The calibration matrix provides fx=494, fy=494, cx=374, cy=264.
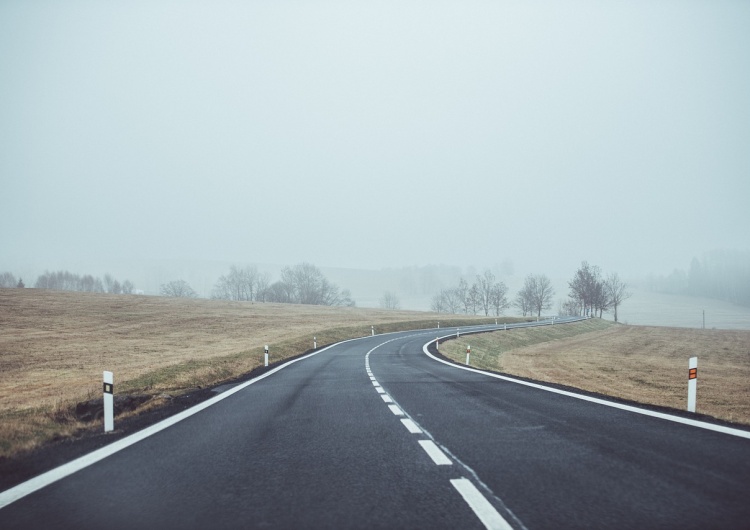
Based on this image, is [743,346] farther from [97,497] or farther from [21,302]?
[21,302]

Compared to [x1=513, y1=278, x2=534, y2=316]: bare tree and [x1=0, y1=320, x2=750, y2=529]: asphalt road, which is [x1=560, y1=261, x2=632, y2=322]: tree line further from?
[x1=0, y1=320, x2=750, y2=529]: asphalt road

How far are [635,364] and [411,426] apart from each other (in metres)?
27.7

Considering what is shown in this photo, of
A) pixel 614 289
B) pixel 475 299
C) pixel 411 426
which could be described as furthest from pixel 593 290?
pixel 411 426

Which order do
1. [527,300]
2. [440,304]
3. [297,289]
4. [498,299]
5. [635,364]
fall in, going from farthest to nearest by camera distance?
1. [440,304]
2. [297,289]
3. [498,299]
4. [527,300]
5. [635,364]

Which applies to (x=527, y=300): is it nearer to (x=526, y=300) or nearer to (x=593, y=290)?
(x=526, y=300)

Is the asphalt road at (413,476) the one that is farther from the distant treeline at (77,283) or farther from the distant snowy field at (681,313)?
the distant treeline at (77,283)

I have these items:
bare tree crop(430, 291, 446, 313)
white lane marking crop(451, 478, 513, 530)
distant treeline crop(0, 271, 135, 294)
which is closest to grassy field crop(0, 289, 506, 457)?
white lane marking crop(451, 478, 513, 530)

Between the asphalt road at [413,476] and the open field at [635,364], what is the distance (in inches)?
152

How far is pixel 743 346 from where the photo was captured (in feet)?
147

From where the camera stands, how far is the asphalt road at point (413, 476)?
3.55 m

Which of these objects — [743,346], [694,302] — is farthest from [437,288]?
[743,346]

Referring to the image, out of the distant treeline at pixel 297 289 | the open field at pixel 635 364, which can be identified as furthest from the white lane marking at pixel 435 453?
the distant treeline at pixel 297 289

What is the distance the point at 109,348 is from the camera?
106 feet

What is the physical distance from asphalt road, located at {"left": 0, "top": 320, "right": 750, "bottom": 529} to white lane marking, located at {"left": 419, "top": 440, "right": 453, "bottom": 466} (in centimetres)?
2
